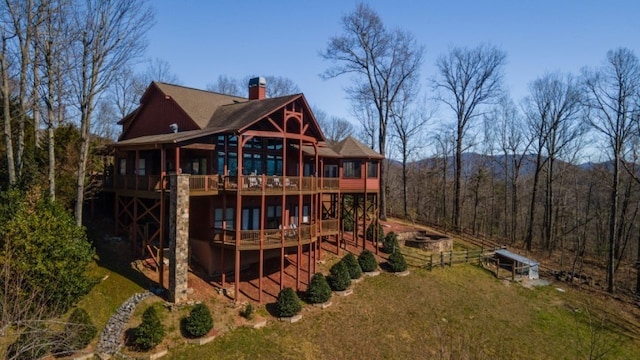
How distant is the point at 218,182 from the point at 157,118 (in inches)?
296

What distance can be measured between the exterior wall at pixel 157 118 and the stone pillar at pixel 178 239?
499cm

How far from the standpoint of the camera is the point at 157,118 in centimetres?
2288

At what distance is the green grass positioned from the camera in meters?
15.1

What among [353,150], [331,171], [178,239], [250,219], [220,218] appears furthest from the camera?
[331,171]

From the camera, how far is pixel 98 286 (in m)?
15.8

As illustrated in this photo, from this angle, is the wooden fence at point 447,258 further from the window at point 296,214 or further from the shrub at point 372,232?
the window at point 296,214

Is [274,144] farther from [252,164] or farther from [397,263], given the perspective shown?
[397,263]

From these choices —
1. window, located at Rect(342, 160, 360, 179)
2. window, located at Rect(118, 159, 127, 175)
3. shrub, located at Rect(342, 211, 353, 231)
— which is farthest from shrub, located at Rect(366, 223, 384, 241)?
window, located at Rect(118, 159, 127, 175)

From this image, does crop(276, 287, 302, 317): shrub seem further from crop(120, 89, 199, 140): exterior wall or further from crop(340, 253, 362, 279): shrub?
crop(120, 89, 199, 140): exterior wall

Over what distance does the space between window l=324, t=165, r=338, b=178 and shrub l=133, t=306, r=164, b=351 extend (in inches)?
592

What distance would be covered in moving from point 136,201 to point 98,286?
4655mm

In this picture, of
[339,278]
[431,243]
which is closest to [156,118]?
[339,278]

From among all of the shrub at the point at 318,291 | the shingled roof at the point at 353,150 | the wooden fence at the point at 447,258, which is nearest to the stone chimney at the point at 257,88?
the shingled roof at the point at 353,150

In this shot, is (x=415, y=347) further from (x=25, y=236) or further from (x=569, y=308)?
(x=25, y=236)
